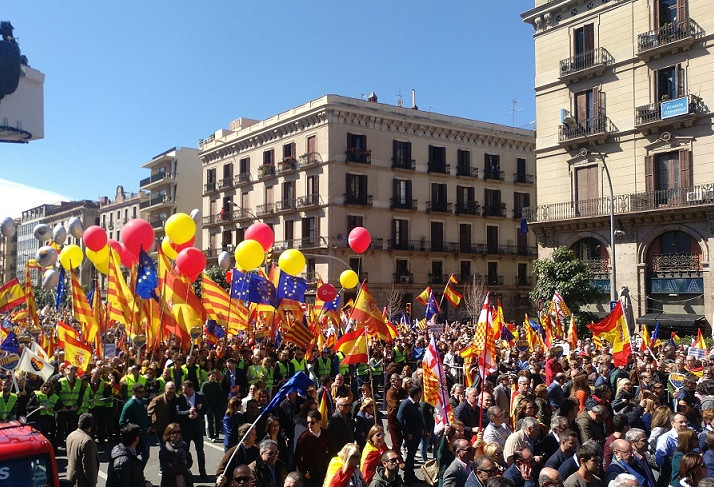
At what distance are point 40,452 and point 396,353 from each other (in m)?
13.7

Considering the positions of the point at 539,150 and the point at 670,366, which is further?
the point at 539,150

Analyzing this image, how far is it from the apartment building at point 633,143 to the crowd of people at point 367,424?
43.3ft

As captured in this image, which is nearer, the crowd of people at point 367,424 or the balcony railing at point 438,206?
the crowd of people at point 367,424

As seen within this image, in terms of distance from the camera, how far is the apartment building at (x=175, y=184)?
64.9 m

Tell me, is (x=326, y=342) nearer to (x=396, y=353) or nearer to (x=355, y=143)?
(x=396, y=353)

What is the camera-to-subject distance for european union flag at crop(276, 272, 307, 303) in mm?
18781

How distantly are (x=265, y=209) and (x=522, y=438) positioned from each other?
44522 mm

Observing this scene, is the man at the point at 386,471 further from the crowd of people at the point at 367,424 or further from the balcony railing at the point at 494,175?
the balcony railing at the point at 494,175

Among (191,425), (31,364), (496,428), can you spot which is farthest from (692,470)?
(31,364)

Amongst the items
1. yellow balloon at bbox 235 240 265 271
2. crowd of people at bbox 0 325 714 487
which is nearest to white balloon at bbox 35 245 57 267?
yellow balloon at bbox 235 240 265 271

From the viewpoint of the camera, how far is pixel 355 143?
4625 cm

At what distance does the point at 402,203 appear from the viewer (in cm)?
4794

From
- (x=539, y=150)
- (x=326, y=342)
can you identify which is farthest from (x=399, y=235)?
(x=326, y=342)

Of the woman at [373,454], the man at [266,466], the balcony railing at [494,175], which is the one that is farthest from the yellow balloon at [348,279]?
the balcony railing at [494,175]
